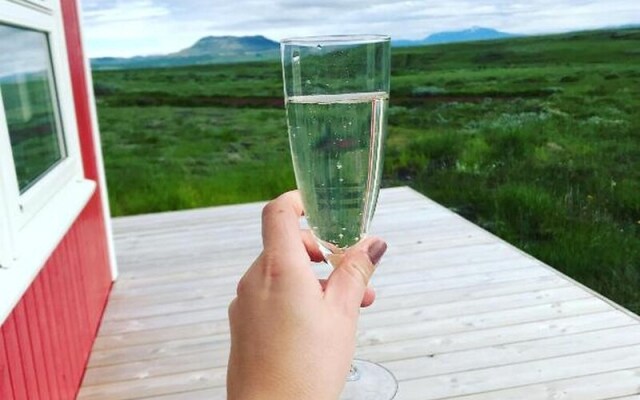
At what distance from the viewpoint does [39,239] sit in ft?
6.21

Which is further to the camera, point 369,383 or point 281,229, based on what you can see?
point 369,383

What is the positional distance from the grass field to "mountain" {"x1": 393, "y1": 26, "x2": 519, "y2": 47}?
Result: 2.5 inches

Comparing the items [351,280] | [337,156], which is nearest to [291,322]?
[351,280]

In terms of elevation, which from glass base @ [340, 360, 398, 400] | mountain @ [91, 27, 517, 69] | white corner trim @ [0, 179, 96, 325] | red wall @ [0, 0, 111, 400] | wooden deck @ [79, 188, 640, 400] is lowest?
wooden deck @ [79, 188, 640, 400]

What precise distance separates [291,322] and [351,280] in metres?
0.12

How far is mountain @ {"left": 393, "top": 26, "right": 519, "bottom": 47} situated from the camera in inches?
207

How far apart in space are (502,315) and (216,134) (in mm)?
3944

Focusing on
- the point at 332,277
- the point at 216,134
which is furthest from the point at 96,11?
the point at 332,277

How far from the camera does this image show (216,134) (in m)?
5.95

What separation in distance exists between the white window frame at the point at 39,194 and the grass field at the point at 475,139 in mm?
2234

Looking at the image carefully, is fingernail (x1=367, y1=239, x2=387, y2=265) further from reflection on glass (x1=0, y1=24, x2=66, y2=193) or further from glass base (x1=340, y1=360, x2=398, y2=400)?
reflection on glass (x1=0, y1=24, x2=66, y2=193)

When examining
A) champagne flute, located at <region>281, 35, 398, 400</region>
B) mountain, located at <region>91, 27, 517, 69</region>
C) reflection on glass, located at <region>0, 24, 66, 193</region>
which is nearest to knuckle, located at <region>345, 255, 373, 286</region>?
champagne flute, located at <region>281, 35, 398, 400</region>

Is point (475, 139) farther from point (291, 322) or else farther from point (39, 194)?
point (291, 322)

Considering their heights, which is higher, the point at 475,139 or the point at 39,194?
the point at 39,194
